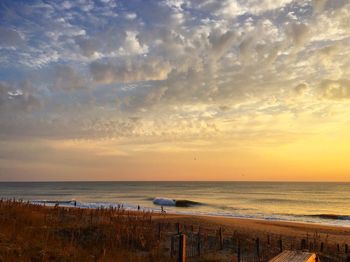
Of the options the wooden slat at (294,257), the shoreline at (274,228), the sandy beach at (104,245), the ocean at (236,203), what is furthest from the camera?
the ocean at (236,203)

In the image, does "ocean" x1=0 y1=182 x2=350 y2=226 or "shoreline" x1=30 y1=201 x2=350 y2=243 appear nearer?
"shoreline" x1=30 y1=201 x2=350 y2=243

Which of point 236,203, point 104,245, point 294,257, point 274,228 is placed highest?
point 294,257

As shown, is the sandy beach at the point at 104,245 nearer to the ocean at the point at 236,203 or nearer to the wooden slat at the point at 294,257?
the wooden slat at the point at 294,257

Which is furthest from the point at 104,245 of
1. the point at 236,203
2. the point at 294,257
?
the point at 236,203

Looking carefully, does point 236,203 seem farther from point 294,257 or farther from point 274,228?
point 294,257

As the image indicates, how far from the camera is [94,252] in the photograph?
49.4 feet

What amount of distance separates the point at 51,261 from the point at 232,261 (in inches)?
329

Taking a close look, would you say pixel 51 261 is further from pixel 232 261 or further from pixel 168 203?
pixel 168 203

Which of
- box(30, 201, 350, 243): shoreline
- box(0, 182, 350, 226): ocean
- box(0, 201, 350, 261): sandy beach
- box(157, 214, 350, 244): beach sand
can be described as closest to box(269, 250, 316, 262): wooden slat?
box(0, 201, 350, 261): sandy beach

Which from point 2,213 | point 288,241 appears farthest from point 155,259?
point 288,241

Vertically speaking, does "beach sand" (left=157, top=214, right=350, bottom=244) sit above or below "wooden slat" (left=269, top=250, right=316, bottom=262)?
below

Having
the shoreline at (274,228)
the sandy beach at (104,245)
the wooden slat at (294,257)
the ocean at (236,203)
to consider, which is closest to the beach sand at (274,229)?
the shoreline at (274,228)

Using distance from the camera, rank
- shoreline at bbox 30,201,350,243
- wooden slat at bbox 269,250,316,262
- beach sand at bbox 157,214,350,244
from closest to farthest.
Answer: wooden slat at bbox 269,250,316,262 < beach sand at bbox 157,214,350,244 < shoreline at bbox 30,201,350,243

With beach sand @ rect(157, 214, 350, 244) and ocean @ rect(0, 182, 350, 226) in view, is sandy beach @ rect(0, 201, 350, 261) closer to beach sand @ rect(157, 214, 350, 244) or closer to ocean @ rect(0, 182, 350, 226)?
beach sand @ rect(157, 214, 350, 244)
